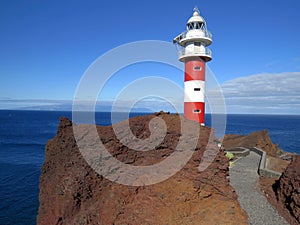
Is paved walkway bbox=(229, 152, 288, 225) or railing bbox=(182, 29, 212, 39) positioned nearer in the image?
paved walkway bbox=(229, 152, 288, 225)

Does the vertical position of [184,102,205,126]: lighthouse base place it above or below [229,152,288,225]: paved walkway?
above

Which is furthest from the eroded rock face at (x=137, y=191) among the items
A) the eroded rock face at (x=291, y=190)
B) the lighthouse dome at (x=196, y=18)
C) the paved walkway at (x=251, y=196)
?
the lighthouse dome at (x=196, y=18)

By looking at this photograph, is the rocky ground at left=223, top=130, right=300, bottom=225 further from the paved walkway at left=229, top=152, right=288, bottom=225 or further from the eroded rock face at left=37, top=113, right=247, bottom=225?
the eroded rock face at left=37, top=113, right=247, bottom=225

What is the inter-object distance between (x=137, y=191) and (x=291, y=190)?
8820mm

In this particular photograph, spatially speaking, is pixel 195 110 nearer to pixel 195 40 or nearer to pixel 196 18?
pixel 195 40

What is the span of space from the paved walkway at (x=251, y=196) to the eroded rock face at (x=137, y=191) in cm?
393

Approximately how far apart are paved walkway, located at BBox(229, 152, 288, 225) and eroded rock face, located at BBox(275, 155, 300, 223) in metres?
0.80

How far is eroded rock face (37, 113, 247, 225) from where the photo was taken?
6105mm

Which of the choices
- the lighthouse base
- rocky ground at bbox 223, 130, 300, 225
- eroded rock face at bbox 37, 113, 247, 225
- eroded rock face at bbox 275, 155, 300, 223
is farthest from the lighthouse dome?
eroded rock face at bbox 37, 113, 247, 225

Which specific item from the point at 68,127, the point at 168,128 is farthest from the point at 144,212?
the point at 68,127

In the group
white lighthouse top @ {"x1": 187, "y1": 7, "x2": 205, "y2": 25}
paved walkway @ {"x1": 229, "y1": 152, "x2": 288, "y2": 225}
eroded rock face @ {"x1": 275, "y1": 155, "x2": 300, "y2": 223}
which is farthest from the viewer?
white lighthouse top @ {"x1": 187, "y1": 7, "x2": 205, "y2": 25}

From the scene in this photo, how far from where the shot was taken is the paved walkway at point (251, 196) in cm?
932

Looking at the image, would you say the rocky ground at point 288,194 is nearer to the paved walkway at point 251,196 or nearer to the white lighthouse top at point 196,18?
the paved walkway at point 251,196

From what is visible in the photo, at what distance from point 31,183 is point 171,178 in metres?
23.2
